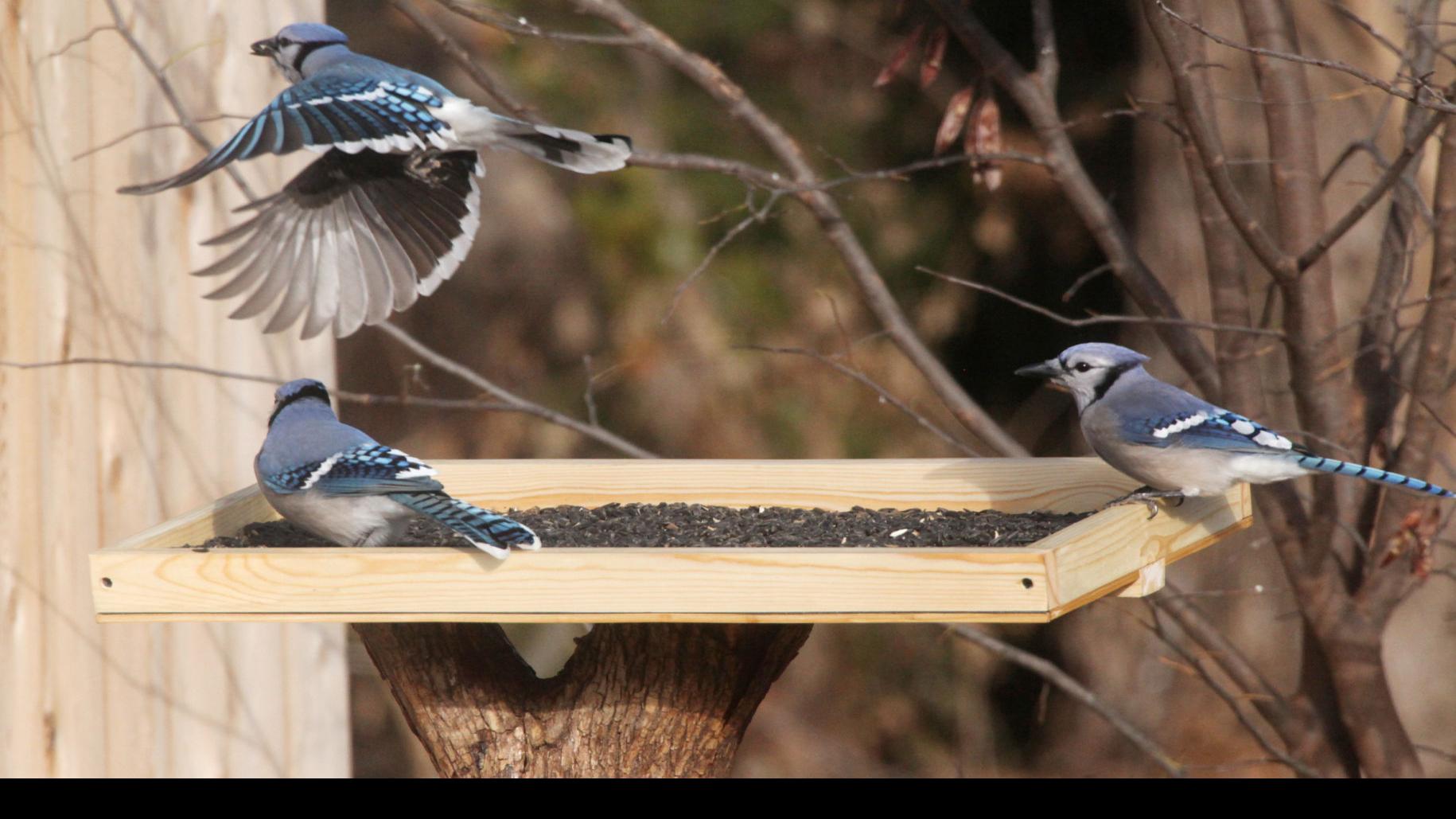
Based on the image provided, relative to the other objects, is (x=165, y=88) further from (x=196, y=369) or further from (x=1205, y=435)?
(x=1205, y=435)

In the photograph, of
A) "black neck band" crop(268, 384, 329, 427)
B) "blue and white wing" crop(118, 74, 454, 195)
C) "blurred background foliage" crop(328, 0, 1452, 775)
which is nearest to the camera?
"blue and white wing" crop(118, 74, 454, 195)

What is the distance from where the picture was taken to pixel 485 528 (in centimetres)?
202

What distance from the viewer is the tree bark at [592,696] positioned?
7.68 ft

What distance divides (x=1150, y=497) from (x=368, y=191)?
1470 mm

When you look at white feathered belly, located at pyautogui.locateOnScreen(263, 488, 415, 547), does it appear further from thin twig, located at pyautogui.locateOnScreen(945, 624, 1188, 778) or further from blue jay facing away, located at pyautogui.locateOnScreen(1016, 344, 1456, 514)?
thin twig, located at pyautogui.locateOnScreen(945, 624, 1188, 778)

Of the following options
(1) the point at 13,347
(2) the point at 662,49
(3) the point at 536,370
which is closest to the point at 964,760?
(3) the point at 536,370

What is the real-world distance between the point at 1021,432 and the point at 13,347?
3.53 meters

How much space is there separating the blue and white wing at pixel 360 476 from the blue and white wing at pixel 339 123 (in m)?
0.45

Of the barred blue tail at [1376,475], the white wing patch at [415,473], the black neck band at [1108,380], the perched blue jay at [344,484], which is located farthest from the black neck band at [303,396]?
the barred blue tail at [1376,475]

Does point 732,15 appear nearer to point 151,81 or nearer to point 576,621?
point 151,81

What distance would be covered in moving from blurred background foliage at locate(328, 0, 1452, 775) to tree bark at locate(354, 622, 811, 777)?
8.73ft

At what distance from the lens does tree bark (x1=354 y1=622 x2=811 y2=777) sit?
7.68 ft

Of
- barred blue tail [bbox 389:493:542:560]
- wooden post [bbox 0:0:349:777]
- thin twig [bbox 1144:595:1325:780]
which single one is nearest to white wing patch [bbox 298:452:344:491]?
barred blue tail [bbox 389:493:542:560]

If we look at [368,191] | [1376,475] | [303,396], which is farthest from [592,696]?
[1376,475]
